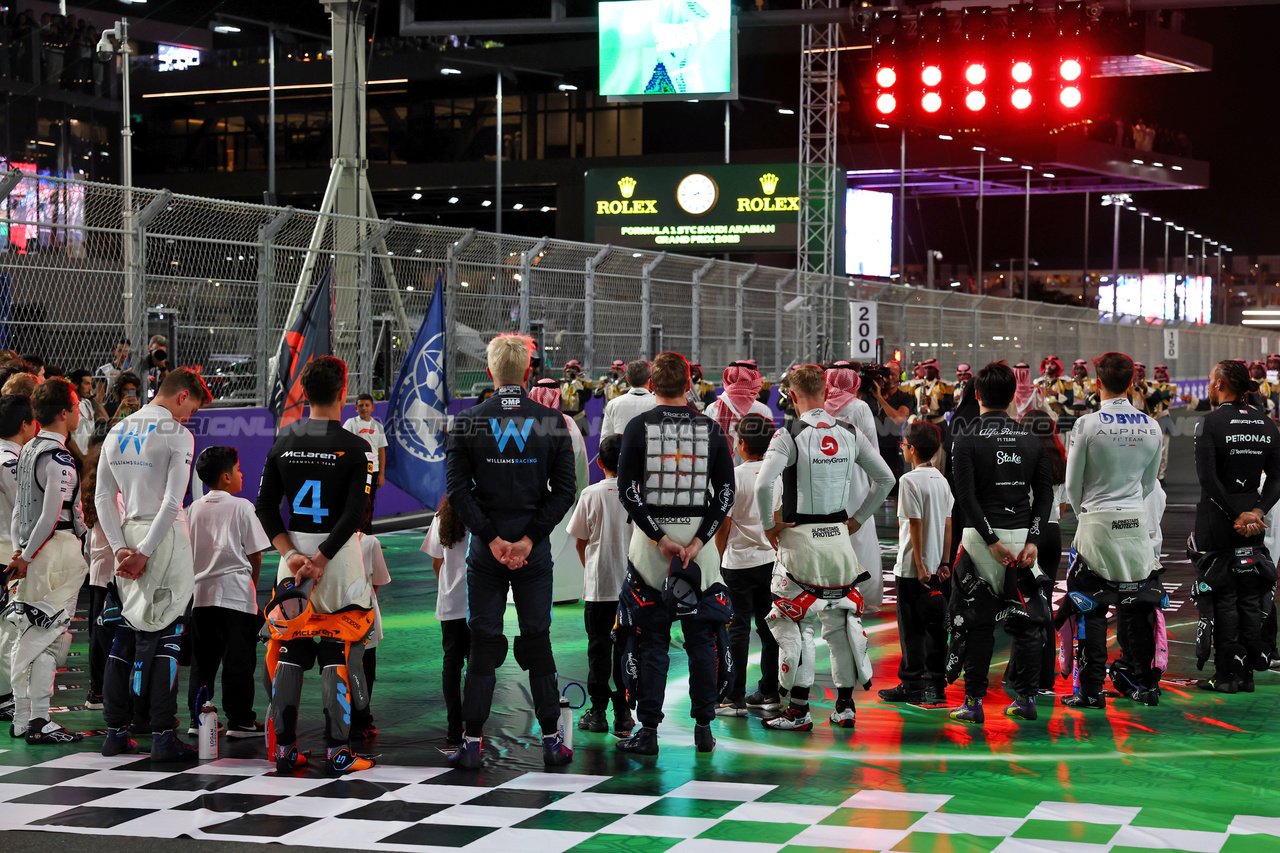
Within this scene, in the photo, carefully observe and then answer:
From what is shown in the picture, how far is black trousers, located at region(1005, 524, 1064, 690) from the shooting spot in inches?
289

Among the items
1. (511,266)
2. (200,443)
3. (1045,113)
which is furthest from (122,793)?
(1045,113)

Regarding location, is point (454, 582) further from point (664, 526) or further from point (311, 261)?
point (311, 261)

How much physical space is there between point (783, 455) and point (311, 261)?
7327mm

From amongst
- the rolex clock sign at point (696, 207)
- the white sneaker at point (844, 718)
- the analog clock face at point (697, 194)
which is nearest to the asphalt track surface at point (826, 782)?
the white sneaker at point (844, 718)

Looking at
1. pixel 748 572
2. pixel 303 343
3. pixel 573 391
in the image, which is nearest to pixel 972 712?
pixel 748 572

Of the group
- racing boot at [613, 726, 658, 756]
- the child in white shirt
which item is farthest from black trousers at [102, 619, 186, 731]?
racing boot at [613, 726, 658, 756]

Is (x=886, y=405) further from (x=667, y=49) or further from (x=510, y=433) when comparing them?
(x=667, y=49)

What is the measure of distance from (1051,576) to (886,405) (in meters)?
4.42

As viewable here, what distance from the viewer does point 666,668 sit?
629cm

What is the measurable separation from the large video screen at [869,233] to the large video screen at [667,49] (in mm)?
20896

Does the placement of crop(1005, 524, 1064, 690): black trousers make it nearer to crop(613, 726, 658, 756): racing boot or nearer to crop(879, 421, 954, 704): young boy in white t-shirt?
crop(879, 421, 954, 704): young boy in white t-shirt

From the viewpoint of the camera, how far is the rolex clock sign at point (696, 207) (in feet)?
110

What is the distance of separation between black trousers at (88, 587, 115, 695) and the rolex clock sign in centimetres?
2691

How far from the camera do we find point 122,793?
5699 millimetres
